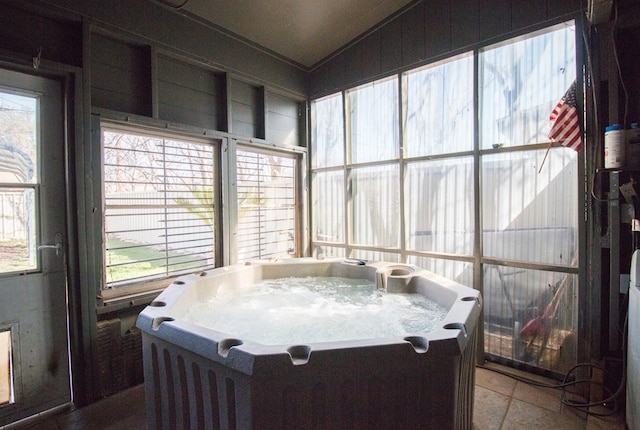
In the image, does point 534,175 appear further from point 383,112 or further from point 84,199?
point 84,199

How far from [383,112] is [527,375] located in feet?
7.70

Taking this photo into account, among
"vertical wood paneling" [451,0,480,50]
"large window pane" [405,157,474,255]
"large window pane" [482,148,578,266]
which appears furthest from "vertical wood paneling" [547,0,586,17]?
"large window pane" [405,157,474,255]

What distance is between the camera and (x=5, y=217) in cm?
185

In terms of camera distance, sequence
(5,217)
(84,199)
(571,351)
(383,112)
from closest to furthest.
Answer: (5,217), (84,199), (571,351), (383,112)

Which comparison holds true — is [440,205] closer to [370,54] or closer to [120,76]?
[370,54]

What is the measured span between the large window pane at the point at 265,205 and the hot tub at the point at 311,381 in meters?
1.77

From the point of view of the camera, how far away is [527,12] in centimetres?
223

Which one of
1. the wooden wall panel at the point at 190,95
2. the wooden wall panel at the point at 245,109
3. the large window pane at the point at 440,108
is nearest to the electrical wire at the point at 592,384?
the large window pane at the point at 440,108

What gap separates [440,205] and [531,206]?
2.09 ft

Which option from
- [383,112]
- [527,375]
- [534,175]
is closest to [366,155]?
[383,112]

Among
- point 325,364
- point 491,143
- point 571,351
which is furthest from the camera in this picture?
point 491,143

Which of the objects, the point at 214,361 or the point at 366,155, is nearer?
the point at 214,361

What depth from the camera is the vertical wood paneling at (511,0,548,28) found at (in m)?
2.17

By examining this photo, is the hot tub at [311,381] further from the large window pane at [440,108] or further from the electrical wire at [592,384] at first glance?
the large window pane at [440,108]
